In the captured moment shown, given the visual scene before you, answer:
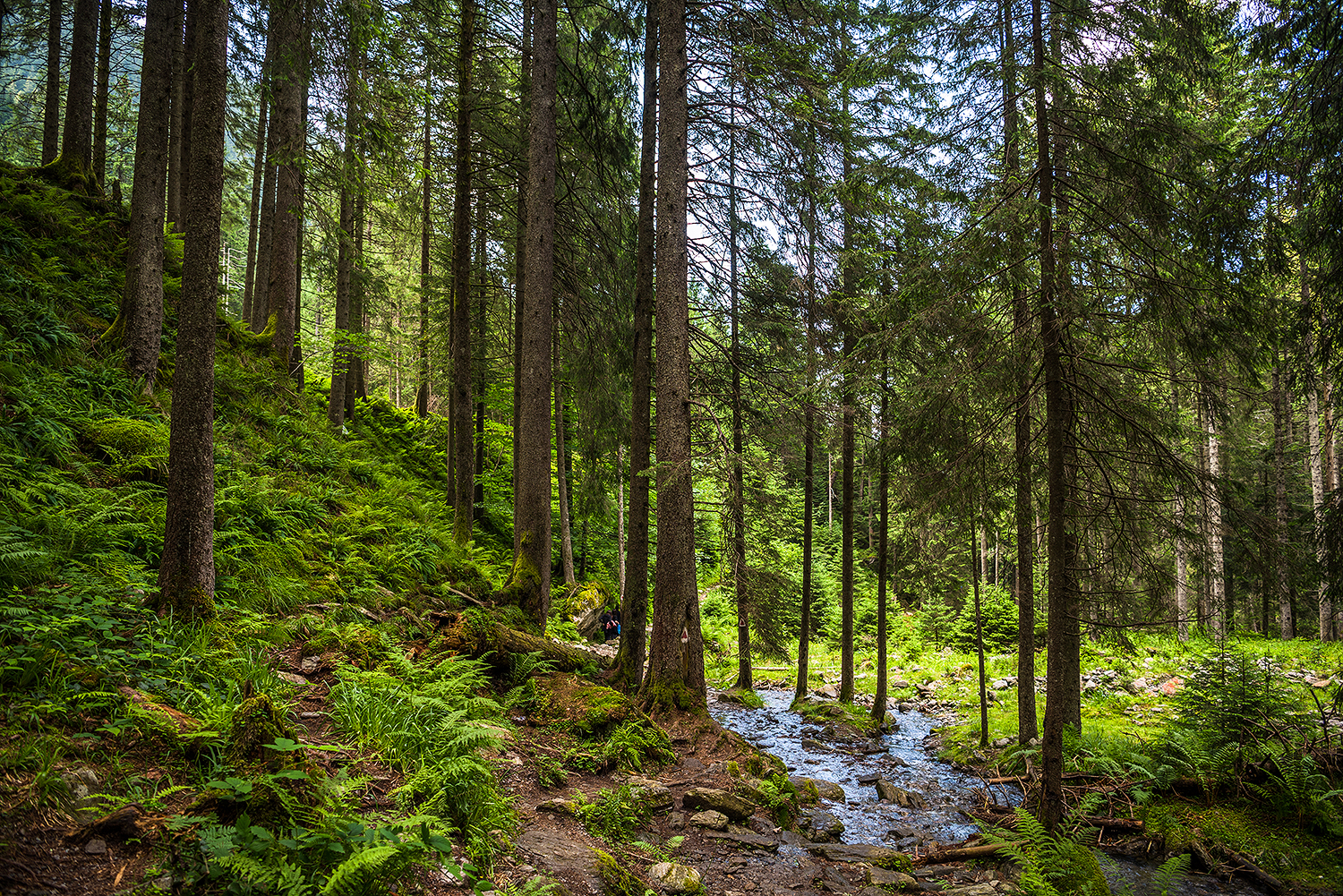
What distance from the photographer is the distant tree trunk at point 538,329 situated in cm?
936

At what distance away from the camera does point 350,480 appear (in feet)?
36.4

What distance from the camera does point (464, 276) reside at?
10.6 metres

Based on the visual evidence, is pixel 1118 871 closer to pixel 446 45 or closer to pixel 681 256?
pixel 681 256

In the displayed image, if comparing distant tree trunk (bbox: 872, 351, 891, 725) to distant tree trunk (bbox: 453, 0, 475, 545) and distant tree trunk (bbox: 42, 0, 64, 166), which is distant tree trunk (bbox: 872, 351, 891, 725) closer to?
distant tree trunk (bbox: 453, 0, 475, 545)

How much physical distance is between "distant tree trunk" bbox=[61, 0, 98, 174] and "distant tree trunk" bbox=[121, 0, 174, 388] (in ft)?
10.9

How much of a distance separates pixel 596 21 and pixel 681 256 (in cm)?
771

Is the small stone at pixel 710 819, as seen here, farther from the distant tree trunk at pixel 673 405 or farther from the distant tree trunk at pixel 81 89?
the distant tree trunk at pixel 81 89

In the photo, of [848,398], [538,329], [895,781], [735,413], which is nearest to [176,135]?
[538,329]

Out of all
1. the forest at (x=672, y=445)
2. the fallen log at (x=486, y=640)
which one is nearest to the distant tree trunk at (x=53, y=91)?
the forest at (x=672, y=445)

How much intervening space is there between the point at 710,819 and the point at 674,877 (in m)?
1.49

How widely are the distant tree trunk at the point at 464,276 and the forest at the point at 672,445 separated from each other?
0.11 m

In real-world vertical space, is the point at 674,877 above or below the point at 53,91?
below

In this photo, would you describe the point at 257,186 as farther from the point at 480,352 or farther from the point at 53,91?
the point at 480,352

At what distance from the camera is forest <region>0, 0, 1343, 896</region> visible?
381 cm
